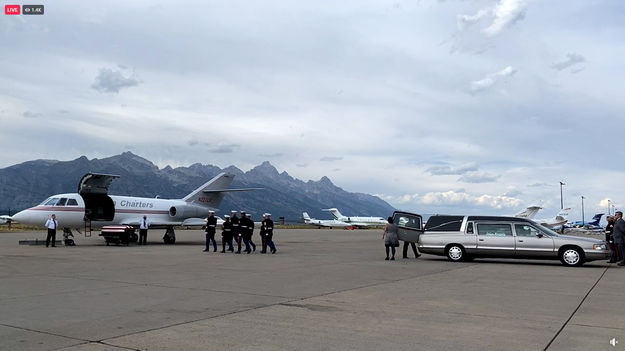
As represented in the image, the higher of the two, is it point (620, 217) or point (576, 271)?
point (620, 217)

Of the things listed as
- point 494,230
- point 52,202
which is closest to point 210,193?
point 52,202

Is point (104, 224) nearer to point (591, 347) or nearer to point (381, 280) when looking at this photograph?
point (381, 280)

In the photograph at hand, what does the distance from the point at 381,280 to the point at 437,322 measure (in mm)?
5195

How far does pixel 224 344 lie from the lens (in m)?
6.15

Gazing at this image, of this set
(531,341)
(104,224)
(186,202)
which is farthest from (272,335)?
(186,202)

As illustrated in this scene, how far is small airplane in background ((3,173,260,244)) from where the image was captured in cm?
2645

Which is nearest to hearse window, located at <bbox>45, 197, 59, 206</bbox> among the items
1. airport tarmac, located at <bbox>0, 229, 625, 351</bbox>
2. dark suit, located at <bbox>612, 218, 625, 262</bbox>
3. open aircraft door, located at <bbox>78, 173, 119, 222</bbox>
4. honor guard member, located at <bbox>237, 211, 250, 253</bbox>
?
open aircraft door, located at <bbox>78, 173, 119, 222</bbox>

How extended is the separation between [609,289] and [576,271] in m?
4.29

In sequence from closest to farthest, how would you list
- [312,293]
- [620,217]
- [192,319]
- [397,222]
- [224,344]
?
[224,344] < [192,319] < [312,293] < [620,217] < [397,222]

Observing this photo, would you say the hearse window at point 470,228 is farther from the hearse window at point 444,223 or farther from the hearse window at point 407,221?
the hearse window at point 407,221

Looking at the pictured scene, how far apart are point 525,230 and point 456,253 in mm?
2451

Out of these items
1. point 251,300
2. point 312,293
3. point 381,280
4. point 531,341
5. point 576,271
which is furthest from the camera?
point 576,271

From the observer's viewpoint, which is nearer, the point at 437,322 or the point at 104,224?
the point at 437,322

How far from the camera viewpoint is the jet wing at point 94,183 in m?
27.7
